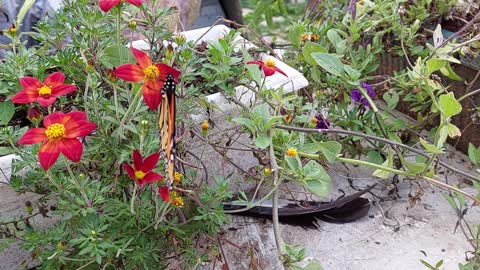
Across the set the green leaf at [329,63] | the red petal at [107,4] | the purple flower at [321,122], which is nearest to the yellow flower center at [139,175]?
the red petal at [107,4]

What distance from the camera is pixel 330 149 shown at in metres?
0.90

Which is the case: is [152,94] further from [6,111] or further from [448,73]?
[448,73]

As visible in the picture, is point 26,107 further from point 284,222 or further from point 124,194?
point 284,222

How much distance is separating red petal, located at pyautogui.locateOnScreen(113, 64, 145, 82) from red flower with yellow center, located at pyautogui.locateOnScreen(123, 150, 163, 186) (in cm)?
10

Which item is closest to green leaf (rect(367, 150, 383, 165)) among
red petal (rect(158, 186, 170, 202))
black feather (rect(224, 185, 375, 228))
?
black feather (rect(224, 185, 375, 228))

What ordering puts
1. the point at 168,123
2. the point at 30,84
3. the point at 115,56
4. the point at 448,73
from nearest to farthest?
the point at 168,123 → the point at 30,84 → the point at 115,56 → the point at 448,73

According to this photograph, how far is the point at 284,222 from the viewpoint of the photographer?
3.75ft

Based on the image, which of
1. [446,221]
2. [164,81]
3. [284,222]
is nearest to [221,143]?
A: [284,222]

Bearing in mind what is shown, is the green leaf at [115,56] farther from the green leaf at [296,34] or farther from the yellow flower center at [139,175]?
the green leaf at [296,34]

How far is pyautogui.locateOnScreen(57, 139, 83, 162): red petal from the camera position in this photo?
0.66 metres

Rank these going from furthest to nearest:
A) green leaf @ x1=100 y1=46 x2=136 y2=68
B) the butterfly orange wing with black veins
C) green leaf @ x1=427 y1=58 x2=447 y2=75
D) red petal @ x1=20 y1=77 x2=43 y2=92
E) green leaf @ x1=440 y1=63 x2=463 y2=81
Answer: green leaf @ x1=440 y1=63 x2=463 y2=81 → green leaf @ x1=427 y1=58 x2=447 y2=75 → green leaf @ x1=100 y1=46 x2=136 y2=68 → red petal @ x1=20 y1=77 x2=43 y2=92 → the butterfly orange wing with black veins

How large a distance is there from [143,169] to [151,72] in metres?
0.13

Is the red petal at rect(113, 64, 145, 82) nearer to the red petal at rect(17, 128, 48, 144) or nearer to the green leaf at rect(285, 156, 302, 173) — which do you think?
the red petal at rect(17, 128, 48, 144)

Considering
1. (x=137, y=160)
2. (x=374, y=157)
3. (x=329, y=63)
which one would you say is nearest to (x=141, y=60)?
(x=137, y=160)
